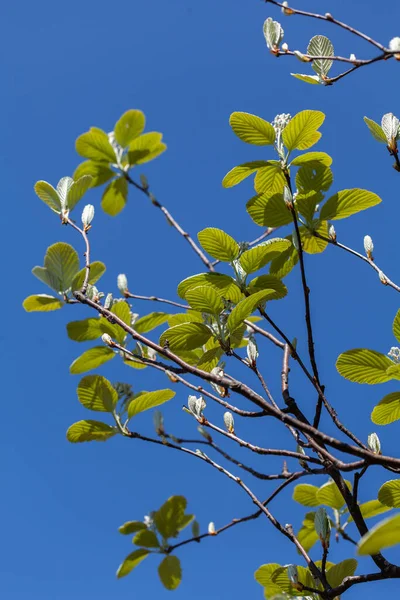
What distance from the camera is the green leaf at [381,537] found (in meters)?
0.44

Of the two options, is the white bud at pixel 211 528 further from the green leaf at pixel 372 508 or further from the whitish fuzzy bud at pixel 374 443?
the whitish fuzzy bud at pixel 374 443

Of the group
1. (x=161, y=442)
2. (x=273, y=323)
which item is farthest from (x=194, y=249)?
(x=161, y=442)

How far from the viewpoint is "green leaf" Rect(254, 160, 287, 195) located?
1.60m

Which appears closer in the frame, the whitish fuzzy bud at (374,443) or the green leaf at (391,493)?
the green leaf at (391,493)

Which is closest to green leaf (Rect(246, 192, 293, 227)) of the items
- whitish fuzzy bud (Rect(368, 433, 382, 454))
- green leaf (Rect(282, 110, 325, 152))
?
green leaf (Rect(282, 110, 325, 152))

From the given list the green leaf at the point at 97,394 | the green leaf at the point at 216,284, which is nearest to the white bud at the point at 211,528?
the green leaf at the point at 97,394

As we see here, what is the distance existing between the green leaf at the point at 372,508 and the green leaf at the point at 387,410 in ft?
1.46

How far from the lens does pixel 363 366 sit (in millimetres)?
1383

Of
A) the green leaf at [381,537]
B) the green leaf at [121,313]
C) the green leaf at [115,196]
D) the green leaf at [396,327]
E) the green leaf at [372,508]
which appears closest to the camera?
the green leaf at [381,537]

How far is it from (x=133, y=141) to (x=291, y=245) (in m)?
0.92

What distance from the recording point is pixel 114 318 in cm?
131

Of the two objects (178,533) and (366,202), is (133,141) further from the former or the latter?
(178,533)

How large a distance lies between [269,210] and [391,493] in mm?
775

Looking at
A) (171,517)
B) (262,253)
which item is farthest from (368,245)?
(171,517)
